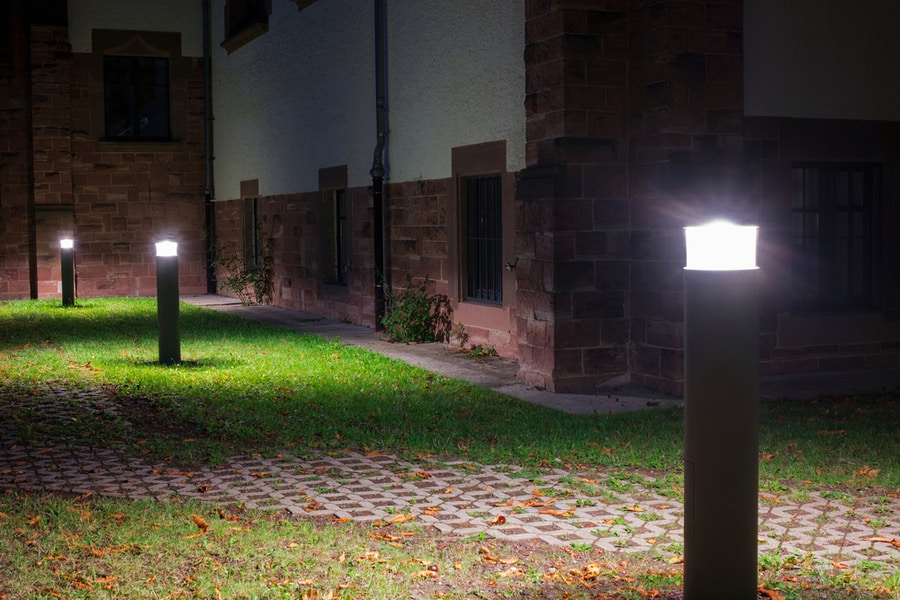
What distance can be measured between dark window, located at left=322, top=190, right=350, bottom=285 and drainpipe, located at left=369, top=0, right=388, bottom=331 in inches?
87.4

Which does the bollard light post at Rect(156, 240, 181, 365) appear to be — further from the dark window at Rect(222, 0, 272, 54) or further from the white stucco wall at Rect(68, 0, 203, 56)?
the white stucco wall at Rect(68, 0, 203, 56)

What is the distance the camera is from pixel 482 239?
39.1 feet

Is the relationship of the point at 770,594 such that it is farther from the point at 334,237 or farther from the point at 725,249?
the point at 334,237

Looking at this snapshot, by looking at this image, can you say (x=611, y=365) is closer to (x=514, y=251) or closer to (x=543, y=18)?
(x=514, y=251)

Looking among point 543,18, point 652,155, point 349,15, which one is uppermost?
point 349,15

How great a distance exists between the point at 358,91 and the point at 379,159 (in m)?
1.56

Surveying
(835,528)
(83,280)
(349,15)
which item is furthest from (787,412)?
(83,280)

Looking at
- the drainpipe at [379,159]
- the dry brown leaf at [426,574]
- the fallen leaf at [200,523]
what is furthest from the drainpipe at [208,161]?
the dry brown leaf at [426,574]

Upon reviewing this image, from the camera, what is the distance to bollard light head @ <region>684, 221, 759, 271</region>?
11.5ft

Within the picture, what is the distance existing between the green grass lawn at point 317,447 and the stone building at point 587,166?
4.19 feet

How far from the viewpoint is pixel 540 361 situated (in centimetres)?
929

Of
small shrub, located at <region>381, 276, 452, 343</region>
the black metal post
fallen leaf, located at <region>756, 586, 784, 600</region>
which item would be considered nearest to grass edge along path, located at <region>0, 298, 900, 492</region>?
small shrub, located at <region>381, 276, 452, 343</region>

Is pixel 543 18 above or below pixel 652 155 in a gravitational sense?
above

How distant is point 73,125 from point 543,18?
15312mm
